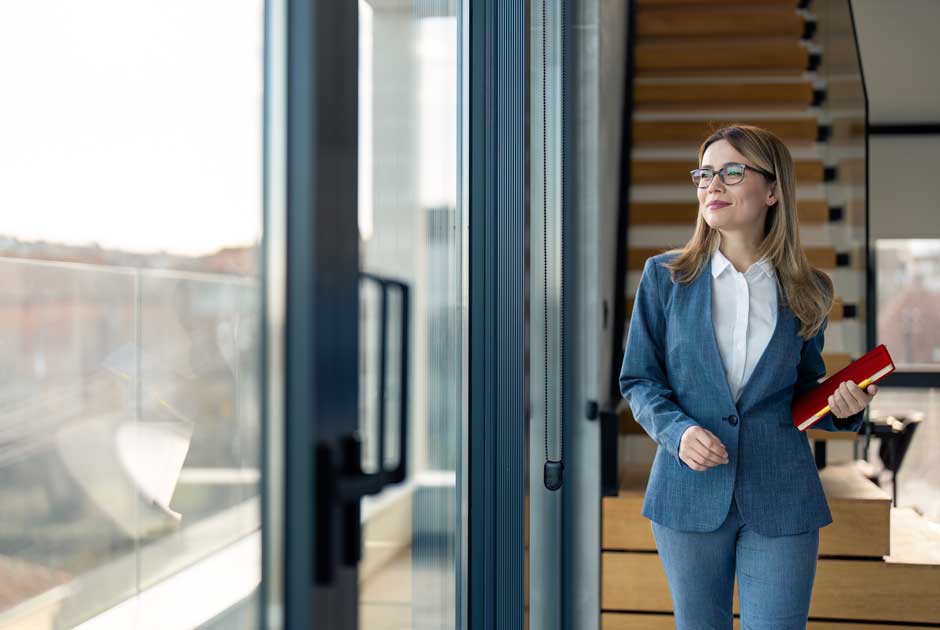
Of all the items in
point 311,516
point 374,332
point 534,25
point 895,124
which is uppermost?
point 895,124

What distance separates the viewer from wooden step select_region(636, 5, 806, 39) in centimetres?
574

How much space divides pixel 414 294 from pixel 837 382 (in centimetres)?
92

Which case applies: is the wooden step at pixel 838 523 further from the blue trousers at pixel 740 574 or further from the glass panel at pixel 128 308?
the glass panel at pixel 128 308

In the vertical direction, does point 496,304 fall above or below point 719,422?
above

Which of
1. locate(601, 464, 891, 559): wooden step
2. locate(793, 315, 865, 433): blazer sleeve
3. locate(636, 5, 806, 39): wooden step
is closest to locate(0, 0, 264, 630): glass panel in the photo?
locate(793, 315, 865, 433): blazer sleeve

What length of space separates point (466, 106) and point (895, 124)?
6280mm

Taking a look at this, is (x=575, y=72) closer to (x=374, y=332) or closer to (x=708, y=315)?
(x=708, y=315)

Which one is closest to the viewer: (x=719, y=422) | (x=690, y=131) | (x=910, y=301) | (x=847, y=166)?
(x=719, y=422)

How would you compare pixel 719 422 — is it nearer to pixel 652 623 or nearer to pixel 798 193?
pixel 652 623

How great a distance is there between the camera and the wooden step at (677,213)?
4680 mm

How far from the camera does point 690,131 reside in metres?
5.03

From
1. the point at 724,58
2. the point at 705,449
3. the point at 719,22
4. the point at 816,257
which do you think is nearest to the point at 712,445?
Answer: the point at 705,449

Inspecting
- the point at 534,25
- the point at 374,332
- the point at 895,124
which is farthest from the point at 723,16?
the point at 374,332

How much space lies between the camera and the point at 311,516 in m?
0.96
